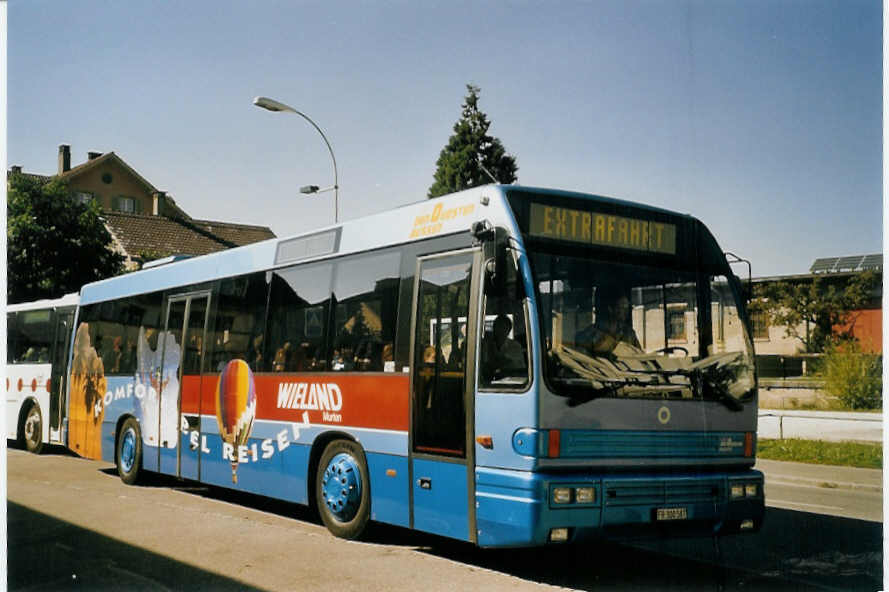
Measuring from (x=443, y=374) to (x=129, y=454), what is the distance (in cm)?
768

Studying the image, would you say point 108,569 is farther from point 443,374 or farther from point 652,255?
point 652,255

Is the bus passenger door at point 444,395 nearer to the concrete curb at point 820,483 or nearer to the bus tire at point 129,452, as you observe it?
the bus tire at point 129,452

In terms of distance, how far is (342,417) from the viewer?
9.20m

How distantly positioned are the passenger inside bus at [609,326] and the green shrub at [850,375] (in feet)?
39.8

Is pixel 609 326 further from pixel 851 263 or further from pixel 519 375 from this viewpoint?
pixel 851 263

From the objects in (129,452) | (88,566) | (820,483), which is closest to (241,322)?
(129,452)

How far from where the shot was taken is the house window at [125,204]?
146 ft

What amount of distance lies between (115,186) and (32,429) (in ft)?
82.3

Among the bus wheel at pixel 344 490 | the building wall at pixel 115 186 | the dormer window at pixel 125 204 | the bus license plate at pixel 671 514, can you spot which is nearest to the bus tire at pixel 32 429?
the bus wheel at pixel 344 490

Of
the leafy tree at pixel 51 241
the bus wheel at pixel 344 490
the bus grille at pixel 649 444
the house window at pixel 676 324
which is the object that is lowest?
the bus wheel at pixel 344 490

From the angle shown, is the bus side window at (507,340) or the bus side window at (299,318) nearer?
the bus side window at (507,340)

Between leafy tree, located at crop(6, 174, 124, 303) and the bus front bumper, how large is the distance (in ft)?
69.4

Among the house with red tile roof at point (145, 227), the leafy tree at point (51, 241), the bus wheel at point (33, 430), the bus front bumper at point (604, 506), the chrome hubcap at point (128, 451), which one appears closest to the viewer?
the bus front bumper at point (604, 506)

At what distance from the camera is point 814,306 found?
25047 millimetres
